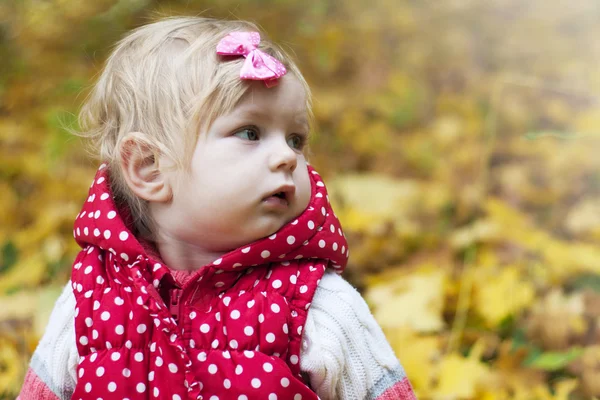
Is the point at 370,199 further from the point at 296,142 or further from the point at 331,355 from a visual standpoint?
the point at 331,355

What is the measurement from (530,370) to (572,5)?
144 inches

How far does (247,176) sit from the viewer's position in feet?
4.50

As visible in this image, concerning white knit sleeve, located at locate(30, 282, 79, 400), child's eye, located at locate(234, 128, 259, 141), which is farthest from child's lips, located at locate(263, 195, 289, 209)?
white knit sleeve, located at locate(30, 282, 79, 400)

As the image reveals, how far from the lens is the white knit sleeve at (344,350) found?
1.36 m

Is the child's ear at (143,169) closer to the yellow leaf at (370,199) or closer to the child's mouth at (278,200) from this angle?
the child's mouth at (278,200)

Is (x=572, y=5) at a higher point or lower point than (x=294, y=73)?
lower

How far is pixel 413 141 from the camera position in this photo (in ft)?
12.5

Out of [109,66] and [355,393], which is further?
[109,66]

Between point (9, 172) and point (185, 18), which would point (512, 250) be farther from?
point (9, 172)

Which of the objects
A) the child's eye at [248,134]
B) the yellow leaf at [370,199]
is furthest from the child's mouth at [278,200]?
the yellow leaf at [370,199]

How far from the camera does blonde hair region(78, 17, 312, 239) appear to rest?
1.39 metres

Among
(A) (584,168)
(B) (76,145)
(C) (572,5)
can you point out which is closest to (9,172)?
(B) (76,145)

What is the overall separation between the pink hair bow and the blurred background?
666 mm

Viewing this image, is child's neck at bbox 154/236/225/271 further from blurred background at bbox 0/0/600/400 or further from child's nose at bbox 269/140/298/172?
blurred background at bbox 0/0/600/400
